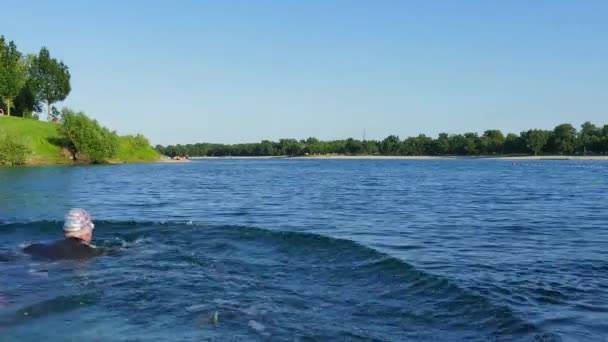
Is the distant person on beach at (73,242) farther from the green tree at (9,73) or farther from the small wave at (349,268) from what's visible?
the green tree at (9,73)

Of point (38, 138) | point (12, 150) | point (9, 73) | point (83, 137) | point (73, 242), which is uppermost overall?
point (9, 73)

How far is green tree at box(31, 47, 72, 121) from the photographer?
132625 millimetres

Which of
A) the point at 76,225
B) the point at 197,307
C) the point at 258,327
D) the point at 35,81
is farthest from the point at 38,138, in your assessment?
the point at 258,327

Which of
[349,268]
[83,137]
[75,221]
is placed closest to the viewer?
[75,221]

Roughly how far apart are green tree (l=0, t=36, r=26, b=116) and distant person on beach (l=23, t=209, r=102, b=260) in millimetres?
115688

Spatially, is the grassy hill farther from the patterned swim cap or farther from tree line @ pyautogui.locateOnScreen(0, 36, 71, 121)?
the patterned swim cap

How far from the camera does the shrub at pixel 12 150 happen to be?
94.0 meters

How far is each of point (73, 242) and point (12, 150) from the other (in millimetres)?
94639

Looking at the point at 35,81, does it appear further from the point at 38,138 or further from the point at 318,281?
the point at 318,281

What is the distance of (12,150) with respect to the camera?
95.4m

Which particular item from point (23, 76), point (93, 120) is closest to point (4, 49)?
point (23, 76)

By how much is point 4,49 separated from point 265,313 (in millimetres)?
131003

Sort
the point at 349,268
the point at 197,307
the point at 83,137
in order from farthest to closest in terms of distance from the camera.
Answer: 1. the point at 83,137
2. the point at 349,268
3. the point at 197,307

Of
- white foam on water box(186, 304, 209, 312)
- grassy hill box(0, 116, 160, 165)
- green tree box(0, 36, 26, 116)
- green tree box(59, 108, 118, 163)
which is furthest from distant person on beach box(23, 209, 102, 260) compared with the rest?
green tree box(0, 36, 26, 116)
